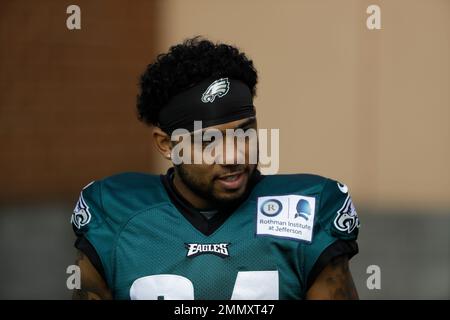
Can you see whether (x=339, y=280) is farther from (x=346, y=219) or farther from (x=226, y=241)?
(x=226, y=241)

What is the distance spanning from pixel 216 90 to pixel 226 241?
0.43 meters

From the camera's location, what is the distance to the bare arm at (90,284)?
2.66 meters

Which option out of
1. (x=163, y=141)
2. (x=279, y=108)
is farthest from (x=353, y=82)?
(x=163, y=141)

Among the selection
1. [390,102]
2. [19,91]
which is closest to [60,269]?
[19,91]

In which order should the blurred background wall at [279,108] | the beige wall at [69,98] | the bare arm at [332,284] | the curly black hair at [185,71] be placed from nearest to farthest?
1. the bare arm at [332,284]
2. the curly black hair at [185,71]
3. the blurred background wall at [279,108]
4. the beige wall at [69,98]

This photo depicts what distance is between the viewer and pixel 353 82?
5840 millimetres

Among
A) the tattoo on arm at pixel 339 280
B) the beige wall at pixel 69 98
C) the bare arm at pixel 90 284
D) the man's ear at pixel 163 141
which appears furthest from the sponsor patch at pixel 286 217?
the beige wall at pixel 69 98

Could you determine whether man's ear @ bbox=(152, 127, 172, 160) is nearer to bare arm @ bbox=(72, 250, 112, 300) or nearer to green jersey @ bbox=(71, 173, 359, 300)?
green jersey @ bbox=(71, 173, 359, 300)

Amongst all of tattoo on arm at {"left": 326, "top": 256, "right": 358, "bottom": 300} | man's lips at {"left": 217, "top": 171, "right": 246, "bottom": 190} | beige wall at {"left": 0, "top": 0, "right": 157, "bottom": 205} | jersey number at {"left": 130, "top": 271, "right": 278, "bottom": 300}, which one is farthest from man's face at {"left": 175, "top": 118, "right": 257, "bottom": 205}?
beige wall at {"left": 0, "top": 0, "right": 157, "bottom": 205}

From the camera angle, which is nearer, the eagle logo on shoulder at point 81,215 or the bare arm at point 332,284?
the bare arm at point 332,284

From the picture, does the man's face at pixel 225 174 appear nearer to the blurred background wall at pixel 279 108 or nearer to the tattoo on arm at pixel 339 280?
the tattoo on arm at pixel 339 280

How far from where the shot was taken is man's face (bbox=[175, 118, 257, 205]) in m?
→ 2.59

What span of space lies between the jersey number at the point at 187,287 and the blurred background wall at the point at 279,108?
3103mm

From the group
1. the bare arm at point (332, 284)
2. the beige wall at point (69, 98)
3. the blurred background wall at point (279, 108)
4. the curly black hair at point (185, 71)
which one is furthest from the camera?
the beige wall at point (69, 98)
